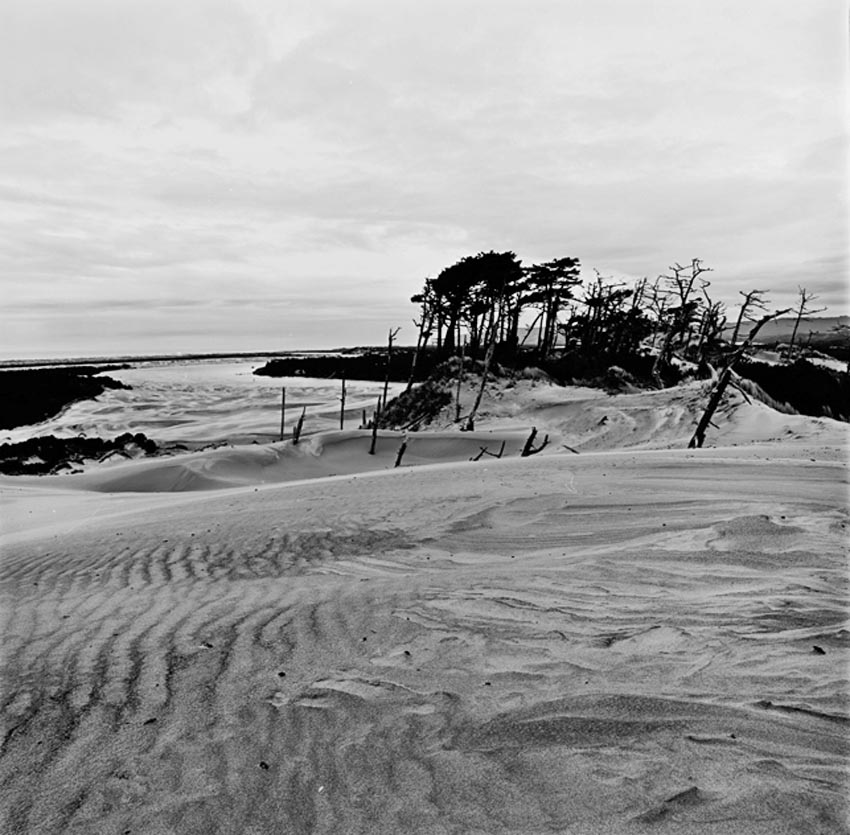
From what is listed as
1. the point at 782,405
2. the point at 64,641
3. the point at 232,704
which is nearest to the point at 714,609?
the point at 232,704

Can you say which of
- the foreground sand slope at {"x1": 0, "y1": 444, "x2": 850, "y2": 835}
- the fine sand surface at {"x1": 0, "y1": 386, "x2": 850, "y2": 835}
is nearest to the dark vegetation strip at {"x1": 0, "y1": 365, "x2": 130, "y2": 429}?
the fine sand surface at {"x1": 0, "y1": 386, "x2": 850, "y2": 835}

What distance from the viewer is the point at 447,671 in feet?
10.7

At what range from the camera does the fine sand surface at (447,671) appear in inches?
90.4

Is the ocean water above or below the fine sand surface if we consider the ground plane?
below

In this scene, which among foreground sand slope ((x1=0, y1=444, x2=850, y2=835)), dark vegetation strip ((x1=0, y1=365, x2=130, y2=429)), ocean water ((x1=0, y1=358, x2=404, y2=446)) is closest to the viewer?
foreground sand slope ((x1=0, y1=444, x2=850, y2=835))

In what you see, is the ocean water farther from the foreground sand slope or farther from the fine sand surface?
the foreground sand slope

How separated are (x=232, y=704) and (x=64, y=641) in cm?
152

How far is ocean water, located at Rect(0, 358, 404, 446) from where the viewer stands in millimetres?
28828

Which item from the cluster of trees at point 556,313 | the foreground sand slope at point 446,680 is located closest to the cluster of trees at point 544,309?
the cluster of trees at point 556,313

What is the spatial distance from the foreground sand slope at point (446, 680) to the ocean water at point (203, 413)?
2221 cm

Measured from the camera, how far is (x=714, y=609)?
3.82 meters

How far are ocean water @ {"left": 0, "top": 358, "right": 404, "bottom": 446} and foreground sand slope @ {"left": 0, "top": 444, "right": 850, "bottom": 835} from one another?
72.9ft

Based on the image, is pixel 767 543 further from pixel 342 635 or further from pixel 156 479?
pixel 156 479

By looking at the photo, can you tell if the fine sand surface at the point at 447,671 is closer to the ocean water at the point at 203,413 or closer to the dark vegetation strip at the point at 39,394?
the ocean water at the point at 203,413
